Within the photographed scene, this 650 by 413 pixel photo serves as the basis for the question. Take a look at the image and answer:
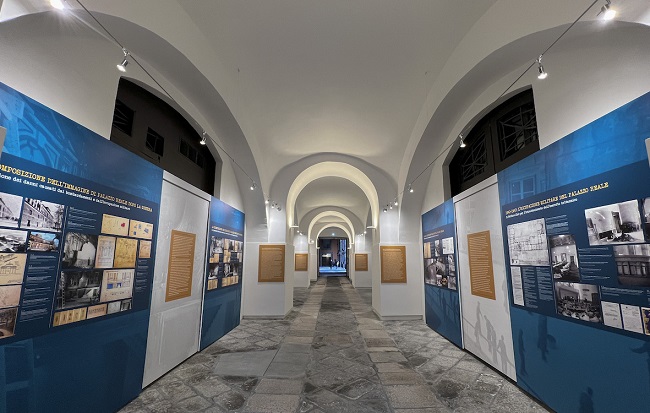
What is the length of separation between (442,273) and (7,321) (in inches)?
264

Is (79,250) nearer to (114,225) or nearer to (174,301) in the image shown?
(114,225)

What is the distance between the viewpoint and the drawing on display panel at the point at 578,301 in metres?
2.69

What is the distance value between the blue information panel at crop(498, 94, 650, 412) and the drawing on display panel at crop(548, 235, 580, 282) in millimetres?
11

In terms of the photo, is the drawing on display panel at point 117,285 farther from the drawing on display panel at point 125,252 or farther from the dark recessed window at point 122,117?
the dark recessed window at point 122,117

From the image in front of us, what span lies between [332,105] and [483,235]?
12.7ft

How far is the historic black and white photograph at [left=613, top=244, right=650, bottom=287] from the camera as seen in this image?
2271 mm

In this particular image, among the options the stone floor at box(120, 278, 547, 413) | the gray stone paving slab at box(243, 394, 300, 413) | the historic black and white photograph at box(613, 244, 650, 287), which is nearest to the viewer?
the historic black and white photograph at box(613, 244, 650, 287)

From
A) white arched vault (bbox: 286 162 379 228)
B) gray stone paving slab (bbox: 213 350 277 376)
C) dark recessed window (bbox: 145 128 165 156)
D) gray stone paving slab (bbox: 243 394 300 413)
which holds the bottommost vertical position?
gray stone paving slab (bbox: 213 350 277 376)

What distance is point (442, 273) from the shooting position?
6441 millimetres

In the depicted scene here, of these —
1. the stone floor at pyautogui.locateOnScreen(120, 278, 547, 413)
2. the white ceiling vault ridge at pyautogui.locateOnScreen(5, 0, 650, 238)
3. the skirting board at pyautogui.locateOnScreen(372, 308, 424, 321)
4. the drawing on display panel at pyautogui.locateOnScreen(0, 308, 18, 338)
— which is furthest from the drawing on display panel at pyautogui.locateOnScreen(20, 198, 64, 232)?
the skirting board at pyautogui.locateOnScreen(372, 308, 424, 321)

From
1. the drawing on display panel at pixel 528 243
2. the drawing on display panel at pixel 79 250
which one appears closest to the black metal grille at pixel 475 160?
the drawing on display panel at pixel 528 243

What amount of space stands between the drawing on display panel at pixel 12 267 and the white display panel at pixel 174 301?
1.74m

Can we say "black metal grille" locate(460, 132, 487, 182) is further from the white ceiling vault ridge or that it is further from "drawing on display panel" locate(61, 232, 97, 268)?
"drawing on display panel" locate(61, 232, 97, 268)

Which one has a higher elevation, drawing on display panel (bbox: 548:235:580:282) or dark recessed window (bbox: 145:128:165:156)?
dark recessed window (bbox: 145:128:165:156)
